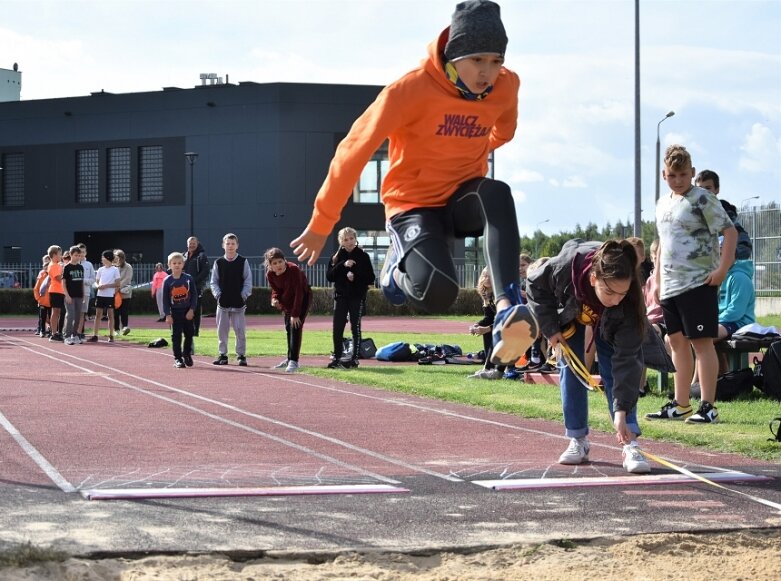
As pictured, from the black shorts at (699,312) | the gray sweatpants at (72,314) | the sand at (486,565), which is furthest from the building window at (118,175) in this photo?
the sand at (486,565)

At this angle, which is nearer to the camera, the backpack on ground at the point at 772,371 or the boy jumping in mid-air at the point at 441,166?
the boy jumping in mid-air at the point at 441,166

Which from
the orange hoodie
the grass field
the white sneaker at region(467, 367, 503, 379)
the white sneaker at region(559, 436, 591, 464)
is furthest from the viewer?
the white sneaker at region(467, 367, 503, 379)

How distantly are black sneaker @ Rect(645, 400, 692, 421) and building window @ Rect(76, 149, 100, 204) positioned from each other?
44605 millimetres

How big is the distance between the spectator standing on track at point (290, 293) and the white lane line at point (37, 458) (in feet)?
17.4

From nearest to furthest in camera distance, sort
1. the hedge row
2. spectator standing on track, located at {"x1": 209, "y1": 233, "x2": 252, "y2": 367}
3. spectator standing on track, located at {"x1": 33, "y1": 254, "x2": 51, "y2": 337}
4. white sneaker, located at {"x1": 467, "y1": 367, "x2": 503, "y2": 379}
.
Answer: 1. white sneaker, located at {"x1": 467, "y1": 367, "x2": 503, "y2": 379}
2. spectator standing on track, located at {"x1": 209, "y1": 233, "x2": 252, "y2": 367}
3. spectator standing on track, located at {"x1": 33, "y1": 254, "x2": 51, "y2": 337}
4. the hedge row

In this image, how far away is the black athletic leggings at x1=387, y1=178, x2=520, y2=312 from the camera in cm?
566

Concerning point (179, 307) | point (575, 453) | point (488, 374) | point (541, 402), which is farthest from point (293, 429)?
point (179, 307)

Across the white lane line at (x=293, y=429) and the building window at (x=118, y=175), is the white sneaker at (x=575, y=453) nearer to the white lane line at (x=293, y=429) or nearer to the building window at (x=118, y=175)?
the white lane line at (x=293, y=429)

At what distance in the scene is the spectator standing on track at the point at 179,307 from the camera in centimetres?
1560

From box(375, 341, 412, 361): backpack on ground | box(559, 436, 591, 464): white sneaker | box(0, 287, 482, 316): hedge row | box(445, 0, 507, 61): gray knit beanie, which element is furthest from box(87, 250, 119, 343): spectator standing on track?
box(445, 0, 507, 61): gray knit beanie

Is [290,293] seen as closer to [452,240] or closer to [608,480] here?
[608,480]

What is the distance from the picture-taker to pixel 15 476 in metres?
6.67

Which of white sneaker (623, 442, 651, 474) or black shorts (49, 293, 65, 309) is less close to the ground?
black shorts (49, 293, 65, 309)

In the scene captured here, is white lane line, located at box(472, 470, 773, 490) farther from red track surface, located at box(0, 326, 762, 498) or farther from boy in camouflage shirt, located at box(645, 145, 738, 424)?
boy in camouflage shirt, located at box(645, 145, 738, 424)
